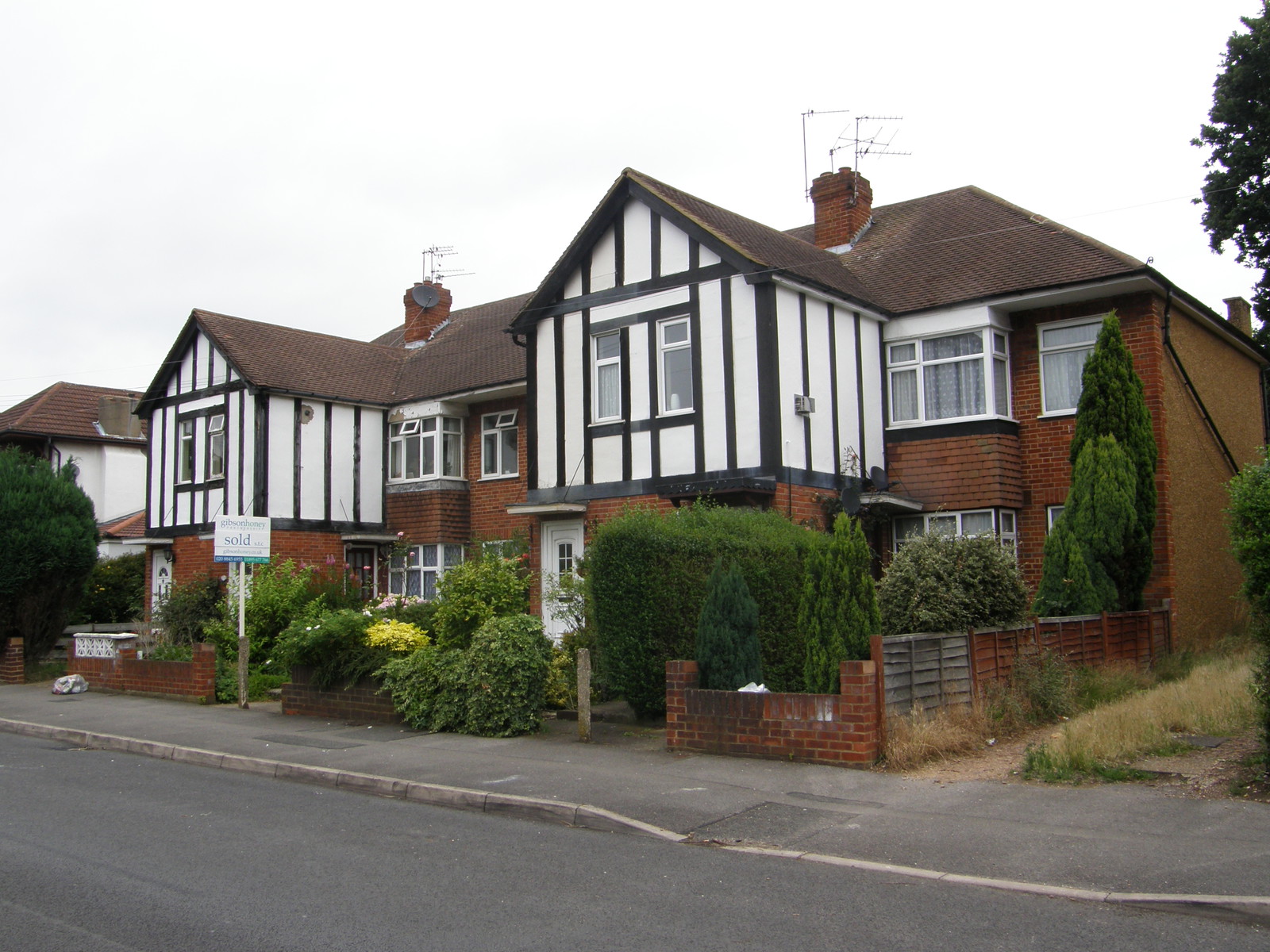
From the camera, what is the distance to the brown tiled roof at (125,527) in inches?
1144

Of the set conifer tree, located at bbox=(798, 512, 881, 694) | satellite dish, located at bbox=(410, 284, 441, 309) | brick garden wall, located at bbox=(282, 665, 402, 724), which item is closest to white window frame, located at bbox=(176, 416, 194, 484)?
satellite dish, located at bbox=(410, 284, 441, 309)

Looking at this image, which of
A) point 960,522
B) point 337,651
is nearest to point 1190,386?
point 960,522

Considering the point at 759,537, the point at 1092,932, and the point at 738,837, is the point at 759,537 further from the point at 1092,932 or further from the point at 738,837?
the point at 1092,932

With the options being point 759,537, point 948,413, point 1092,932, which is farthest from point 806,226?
point 1092,932

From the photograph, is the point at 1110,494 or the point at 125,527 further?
the point at 125,527

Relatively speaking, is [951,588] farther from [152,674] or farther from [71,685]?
[71,685]

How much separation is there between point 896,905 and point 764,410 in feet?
33.2

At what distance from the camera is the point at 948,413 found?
17125mm

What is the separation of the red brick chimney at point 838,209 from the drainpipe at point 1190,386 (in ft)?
20.0

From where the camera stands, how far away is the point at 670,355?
1661cm

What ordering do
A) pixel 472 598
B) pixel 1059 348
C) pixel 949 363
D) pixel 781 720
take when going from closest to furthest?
1. pixel 781 720
2. pixel 472 598
3. pixel 1059 348
4. pixel 949 363

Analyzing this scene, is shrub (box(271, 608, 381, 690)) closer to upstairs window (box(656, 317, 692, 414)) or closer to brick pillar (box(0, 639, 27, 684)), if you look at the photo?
upstairs window (box(656, 317, 692, 414))

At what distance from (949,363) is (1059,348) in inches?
63.8

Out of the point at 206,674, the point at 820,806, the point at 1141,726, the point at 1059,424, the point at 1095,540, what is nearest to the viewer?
the point at 820,806
